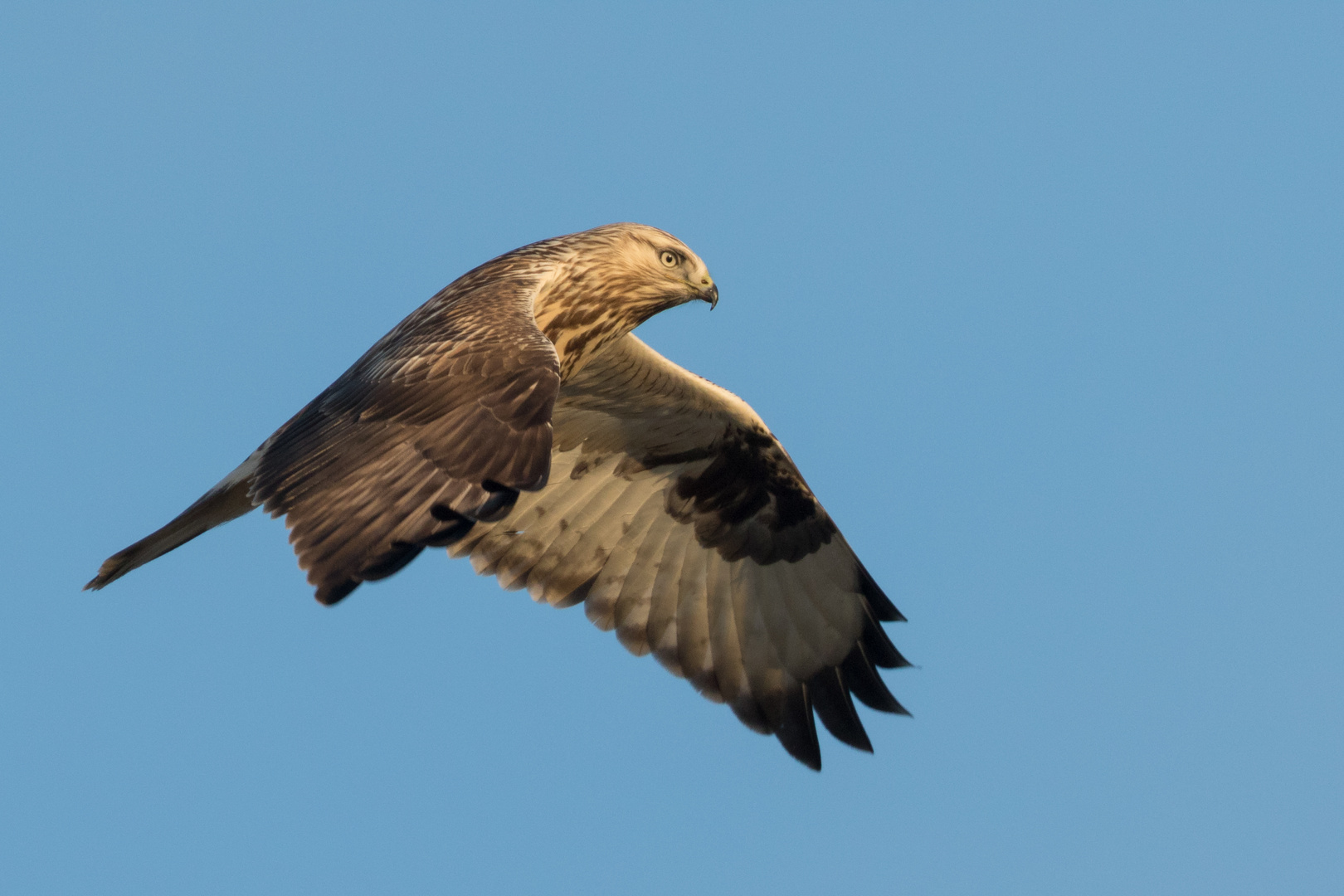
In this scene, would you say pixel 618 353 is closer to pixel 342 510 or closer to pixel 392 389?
pixel 392 389

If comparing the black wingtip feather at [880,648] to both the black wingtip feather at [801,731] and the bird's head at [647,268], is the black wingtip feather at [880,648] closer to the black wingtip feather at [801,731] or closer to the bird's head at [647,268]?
the black wingtip feather at [801,731]

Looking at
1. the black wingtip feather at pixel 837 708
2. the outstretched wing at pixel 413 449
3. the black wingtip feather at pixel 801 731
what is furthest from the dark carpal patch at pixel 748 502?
the outstretched wing at pixel 413 449

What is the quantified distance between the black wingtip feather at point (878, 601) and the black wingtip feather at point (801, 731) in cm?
59

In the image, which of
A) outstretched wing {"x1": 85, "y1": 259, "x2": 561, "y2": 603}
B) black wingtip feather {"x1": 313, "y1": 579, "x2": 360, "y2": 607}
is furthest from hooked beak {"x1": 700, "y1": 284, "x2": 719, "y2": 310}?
black wingtip feather {"x1": 313, "y1": 579, "x2": 360, "y2": 607}

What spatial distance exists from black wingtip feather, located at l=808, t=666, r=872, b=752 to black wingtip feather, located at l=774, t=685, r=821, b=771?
58 millimetres

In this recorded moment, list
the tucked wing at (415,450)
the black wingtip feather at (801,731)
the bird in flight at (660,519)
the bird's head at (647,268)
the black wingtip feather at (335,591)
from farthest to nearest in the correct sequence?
the black wingtip feather at (801,731)
the bird's head at (647,268)
the bird in flight at (660,519)
the tucked wing at (415,450)
the black wingtip feather at (335,591)

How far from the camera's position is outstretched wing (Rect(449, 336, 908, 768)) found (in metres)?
8.57

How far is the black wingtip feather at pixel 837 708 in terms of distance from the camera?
8.48 m

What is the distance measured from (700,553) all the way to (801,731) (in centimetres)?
119

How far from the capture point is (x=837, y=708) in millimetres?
8539

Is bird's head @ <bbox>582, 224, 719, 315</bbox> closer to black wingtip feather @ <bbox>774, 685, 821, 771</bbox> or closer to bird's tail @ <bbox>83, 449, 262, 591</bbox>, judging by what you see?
bird's tail @ <bbox>83, 449, 262, 591</bbox>

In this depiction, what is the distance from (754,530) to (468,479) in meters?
3.66

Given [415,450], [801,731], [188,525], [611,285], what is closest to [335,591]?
[415,450]

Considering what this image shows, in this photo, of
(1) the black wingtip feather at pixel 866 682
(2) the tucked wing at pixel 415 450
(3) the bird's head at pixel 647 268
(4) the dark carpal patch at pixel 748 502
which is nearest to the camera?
(2) the tucked wing at pixel 415 450
